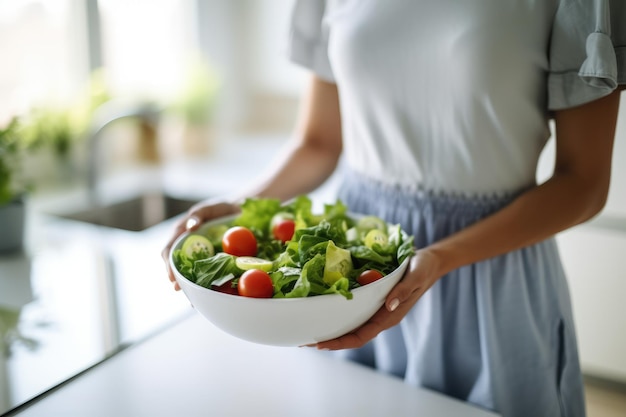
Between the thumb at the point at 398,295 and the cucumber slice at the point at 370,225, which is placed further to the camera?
the cucumber slice at the point at 370,225

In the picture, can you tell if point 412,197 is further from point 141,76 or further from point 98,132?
point 141,76

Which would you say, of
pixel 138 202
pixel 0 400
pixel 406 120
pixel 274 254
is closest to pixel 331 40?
pixel 406 120

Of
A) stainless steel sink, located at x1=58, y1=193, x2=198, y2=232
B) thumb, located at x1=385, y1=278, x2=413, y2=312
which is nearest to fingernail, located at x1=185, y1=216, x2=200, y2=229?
thumb, located at x1=385, y1=278, x2=413, y2=312

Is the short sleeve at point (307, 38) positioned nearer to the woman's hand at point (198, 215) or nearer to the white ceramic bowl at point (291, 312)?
the woman's hand at point (198, 215)

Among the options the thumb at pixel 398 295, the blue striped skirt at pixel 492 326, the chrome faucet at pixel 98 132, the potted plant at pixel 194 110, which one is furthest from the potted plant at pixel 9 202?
the potted plant at pixel 194 110

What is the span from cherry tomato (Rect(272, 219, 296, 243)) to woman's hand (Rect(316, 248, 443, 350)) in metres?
0.19

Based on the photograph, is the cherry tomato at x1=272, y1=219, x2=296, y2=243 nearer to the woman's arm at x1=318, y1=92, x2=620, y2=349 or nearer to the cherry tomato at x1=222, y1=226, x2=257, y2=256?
the cherry tomato at x1=222, y1=226, x2=257, y2=256

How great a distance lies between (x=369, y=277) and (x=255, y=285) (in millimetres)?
142

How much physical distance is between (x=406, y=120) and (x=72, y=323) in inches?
26.5

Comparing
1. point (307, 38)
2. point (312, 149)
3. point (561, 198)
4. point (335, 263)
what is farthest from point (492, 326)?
point (307, 38)

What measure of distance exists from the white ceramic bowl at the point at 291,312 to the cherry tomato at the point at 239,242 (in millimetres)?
100

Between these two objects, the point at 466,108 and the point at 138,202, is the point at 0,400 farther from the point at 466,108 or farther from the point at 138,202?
the point at 138,202

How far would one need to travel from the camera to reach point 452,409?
890 millimetres

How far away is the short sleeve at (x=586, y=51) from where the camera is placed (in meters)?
0.82
